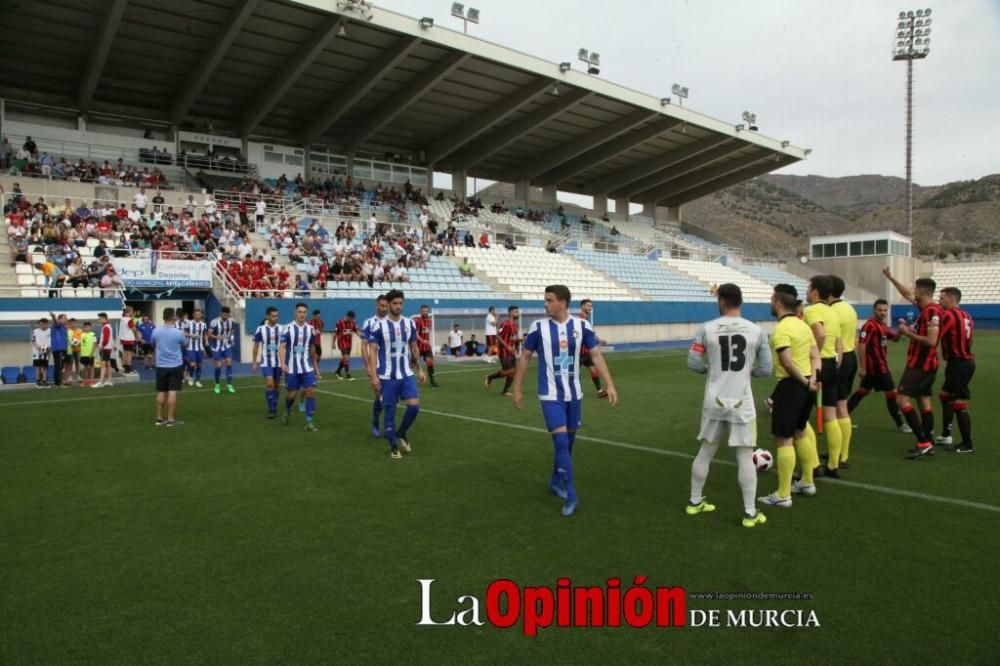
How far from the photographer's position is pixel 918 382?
326 inches

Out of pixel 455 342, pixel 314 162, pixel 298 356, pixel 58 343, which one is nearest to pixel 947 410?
pixel 298 356

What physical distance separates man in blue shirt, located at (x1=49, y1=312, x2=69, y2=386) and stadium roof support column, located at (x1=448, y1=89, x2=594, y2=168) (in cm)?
2692

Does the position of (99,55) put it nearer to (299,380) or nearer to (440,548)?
(299,380)

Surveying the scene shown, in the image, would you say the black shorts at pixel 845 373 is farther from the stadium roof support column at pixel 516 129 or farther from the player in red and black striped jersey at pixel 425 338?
the stadium roof support column at pixel 516 129

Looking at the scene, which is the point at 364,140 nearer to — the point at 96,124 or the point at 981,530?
the point at 96,124

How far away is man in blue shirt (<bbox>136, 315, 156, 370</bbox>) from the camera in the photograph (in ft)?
66.3

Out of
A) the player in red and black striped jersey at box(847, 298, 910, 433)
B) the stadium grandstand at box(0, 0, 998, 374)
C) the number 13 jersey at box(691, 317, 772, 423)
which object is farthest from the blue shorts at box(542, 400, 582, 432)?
the stadium grandstand at box(0, 0, 998, 374)

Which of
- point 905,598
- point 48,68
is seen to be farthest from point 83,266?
point 905,598

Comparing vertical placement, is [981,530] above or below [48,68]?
below

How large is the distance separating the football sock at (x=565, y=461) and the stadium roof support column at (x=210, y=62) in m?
25.1

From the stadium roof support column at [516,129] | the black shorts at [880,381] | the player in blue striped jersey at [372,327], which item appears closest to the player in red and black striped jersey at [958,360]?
the black shorts at [880,381]

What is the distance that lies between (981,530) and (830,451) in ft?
6.16

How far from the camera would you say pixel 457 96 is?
35.4m

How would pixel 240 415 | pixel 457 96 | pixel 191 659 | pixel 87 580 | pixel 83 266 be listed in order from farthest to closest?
pixel 457 96 → pixel 83 266 → pixel 240 415 → pixel 87 580 → pixel 191 659
